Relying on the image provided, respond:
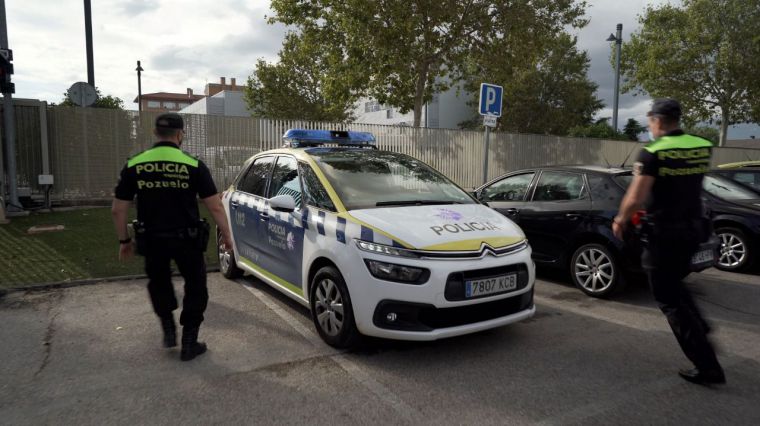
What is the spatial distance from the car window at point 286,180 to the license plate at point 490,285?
1.71m

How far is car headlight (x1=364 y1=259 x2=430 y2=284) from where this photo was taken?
11.7ft

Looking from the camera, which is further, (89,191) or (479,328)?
(89,191)

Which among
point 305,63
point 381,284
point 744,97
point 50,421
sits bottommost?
point 50,421

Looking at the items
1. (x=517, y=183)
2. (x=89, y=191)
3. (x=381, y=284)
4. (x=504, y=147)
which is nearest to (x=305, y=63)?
(x=504, y=147)

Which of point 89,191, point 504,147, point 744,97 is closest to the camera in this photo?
point 89,191

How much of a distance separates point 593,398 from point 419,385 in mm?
1097

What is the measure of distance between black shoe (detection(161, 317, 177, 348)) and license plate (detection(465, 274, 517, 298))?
232cm

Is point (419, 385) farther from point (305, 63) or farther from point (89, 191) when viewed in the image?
point (305, 63)

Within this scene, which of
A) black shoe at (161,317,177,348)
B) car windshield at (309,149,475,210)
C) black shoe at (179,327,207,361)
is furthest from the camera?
car windshield at (309,149,475,210)

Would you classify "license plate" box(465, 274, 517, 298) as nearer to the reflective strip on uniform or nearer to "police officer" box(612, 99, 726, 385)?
"police officer" box(612, 99, 726, 385)

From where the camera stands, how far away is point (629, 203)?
3.39 meters

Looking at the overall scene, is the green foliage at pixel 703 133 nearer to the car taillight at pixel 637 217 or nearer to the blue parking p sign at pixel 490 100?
the car taillight at pixel 637 217

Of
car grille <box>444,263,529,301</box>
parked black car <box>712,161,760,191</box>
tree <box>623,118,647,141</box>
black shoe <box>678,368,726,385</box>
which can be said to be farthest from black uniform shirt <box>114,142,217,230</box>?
tree <box>623,118,647,141</box>

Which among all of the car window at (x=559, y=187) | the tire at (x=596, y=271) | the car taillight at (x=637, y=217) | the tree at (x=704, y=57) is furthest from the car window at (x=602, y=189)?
the tree at (x=704, y=57)
